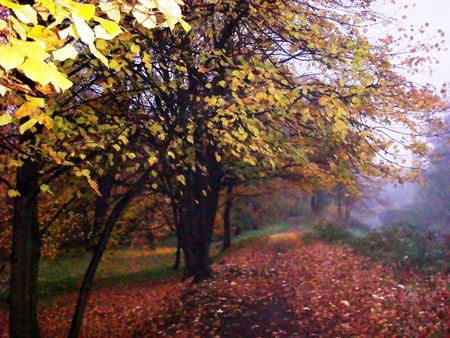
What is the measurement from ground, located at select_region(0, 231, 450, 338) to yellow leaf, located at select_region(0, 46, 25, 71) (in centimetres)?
749

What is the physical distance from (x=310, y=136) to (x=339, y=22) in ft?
7.76

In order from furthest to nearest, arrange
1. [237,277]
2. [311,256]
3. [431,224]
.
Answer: [431,224] < [311,256] < [237,277]

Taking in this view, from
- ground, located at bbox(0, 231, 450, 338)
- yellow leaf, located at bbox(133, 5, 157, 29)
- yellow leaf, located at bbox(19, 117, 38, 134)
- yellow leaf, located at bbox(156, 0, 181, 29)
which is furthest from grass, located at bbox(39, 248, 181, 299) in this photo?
yellow leaf, located at bbox(156, 0, 181, 29)

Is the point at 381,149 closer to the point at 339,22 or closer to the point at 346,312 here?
the point at 339,22

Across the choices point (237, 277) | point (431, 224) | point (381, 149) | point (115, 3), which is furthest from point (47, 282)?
point (431, 224)

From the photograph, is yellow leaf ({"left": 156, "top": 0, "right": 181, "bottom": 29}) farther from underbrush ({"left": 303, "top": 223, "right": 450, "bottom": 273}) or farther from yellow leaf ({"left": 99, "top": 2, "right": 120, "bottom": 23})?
underbrush ({"left": 303, "top": 223, "right": 450, "bottom": 273})

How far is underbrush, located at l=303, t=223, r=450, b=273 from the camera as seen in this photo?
13.8m

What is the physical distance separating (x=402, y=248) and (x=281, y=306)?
26.0 feet

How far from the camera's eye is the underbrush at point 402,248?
45.1ft

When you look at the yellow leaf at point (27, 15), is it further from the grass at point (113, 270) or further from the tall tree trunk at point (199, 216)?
the grass at point (113, 270)

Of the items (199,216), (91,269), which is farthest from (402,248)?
(91,269)

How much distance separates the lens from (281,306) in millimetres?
10500

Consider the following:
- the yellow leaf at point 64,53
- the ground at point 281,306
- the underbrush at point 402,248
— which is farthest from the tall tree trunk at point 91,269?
the underbrush at point 402,248

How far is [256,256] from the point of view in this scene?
20.3 metres
